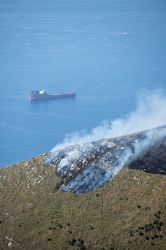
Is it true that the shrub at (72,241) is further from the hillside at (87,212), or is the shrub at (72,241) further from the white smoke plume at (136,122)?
the white smoke plume at (136,122)

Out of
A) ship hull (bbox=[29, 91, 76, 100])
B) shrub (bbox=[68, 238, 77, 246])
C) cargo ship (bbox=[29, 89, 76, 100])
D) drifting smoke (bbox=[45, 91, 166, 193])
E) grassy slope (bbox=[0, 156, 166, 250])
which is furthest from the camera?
cargo ship (bbox=[29, 89, 76, 100])

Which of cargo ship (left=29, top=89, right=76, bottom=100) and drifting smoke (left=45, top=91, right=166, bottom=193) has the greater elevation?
cargo ship (left=29, top=89, right=76, bottom=100)

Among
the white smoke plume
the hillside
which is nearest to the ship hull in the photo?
the white smoke plume

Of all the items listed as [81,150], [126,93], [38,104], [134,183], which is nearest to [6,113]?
[38,104]

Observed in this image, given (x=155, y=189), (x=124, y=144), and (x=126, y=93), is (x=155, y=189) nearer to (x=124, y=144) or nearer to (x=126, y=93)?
(x=124, y=144)

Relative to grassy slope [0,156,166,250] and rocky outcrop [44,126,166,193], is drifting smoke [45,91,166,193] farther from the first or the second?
grassy slope [0,156,166,250]

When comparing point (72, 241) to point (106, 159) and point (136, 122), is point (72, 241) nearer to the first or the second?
point (106, 159)

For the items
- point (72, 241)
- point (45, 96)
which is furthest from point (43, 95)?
point (72, 241)

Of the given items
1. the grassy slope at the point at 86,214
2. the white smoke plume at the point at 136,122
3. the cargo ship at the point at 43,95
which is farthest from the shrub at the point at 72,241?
the cargo ship at the point at 43,95
